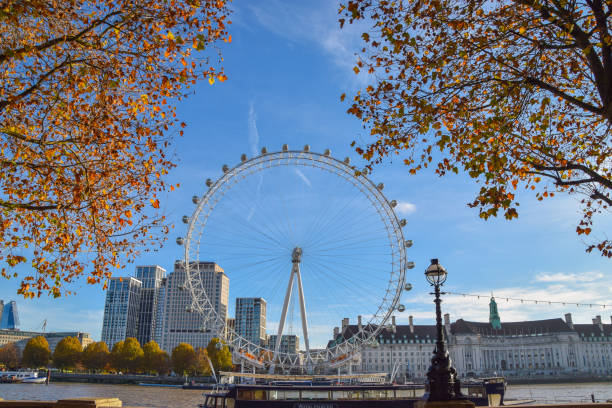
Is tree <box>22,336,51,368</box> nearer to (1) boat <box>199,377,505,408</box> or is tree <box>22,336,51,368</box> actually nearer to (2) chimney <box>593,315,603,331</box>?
(1) boat <box>199,377,505,408</box>

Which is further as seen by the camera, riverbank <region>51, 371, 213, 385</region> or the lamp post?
riverbank <region>51, 371, 213, 385</region>

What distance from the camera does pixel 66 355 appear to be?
349 feet

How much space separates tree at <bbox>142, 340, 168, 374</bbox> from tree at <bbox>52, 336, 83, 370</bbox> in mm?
15010

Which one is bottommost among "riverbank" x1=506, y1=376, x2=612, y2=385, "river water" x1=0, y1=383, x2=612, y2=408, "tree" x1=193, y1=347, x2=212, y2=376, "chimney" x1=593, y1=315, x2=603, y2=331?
"riverbank" x1=506, y1=376, x2=612, y2=385

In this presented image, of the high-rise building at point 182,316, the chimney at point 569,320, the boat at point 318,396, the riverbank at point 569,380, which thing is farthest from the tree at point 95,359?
the chimney at point 569,320

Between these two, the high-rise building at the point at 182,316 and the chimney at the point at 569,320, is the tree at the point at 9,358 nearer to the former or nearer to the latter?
the high-rise building at the point at 182,316

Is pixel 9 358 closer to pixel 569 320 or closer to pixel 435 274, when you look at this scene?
pixel 435 274

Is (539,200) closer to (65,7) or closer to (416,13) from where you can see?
(416,13)

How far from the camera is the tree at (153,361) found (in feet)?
345

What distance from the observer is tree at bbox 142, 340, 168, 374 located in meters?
105

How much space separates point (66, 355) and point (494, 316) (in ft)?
401

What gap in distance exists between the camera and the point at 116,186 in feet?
37.6

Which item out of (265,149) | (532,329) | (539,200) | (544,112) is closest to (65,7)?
(544,112)

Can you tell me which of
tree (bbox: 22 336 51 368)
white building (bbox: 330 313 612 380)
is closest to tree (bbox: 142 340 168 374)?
tree (bbox: 22 336 51 368)
